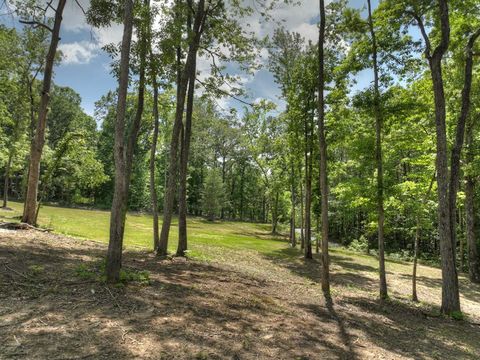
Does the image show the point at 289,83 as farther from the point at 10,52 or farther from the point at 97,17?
the point at 10,52

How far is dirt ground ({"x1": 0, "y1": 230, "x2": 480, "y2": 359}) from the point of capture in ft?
15.3

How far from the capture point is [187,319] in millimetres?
5953

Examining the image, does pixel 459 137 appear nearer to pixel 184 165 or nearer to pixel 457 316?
pixel 457 316

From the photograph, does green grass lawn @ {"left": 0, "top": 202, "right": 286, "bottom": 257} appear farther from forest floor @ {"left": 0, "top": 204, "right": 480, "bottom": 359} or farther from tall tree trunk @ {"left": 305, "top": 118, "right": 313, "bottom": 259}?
forest floor @ {"left": 0, "top": 204, "right": 480, "bottom": 359}

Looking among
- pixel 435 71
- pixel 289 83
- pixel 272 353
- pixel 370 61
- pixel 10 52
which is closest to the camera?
pixel 272 353

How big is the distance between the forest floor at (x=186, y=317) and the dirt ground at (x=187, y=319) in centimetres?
2

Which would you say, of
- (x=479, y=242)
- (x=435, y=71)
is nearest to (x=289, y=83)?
(x=435, y=71)

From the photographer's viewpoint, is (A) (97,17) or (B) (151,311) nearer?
(B) (151,311)

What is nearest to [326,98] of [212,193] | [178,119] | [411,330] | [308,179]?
[308,179]

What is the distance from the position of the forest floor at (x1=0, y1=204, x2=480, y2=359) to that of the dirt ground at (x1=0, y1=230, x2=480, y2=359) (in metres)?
0.02

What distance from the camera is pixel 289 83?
68.5ft

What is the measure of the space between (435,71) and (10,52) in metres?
20.1

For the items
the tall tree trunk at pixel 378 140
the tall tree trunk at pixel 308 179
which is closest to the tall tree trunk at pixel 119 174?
the tall tree trunk at pixel 378 140

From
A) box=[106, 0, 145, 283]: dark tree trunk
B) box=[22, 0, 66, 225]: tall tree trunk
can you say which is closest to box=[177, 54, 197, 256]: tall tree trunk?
box=[22, 0, 66, 225]: tall tree trunk
